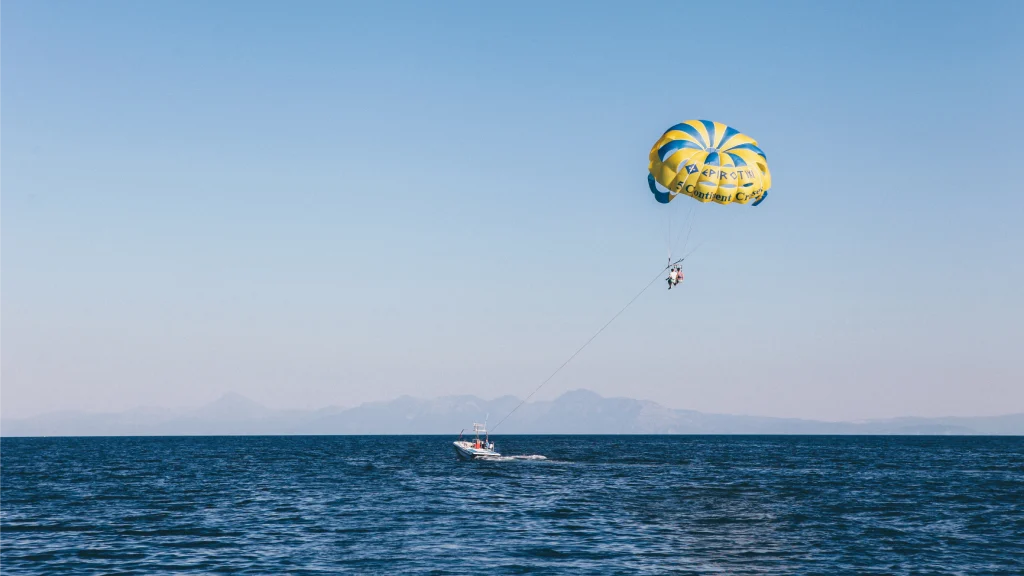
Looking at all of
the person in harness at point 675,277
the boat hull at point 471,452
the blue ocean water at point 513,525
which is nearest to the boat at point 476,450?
the boat hull at point 471,452

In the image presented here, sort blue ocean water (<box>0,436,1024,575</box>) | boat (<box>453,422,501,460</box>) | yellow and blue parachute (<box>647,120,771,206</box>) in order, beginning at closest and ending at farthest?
1. blue ocean water (<box>0,436,1024,575</box>)
2. yellow and blue parachute (<box>647,120,771,206</box>)
3. boat (<box>453,422,501,460</box>)

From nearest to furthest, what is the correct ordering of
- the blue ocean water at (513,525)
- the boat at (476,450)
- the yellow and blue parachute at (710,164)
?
1. the blue ocean water at (513,525)
2. the yellow and blue parachute at (710,164)
3. the boat at (476,450)

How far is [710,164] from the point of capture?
45812 mm

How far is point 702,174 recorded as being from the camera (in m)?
45.9

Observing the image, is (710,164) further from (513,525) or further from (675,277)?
(513,525)

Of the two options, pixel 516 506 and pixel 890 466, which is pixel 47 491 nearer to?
pixel 516 506

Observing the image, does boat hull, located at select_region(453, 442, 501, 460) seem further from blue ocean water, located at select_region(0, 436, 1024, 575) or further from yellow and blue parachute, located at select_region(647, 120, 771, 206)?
yellow and blue parachute, located at select_region(647, 120, 771, 206)

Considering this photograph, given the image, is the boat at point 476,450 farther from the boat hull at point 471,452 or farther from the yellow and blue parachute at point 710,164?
the yellow and blue parachute at point 710,164

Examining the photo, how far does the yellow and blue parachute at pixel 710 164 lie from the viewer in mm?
45969

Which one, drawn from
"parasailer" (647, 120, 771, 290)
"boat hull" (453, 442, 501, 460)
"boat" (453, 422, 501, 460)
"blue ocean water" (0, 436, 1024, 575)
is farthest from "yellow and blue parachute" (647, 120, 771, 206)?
"boat hull" (453, 442, 501, 460)

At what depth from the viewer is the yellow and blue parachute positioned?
45969 millimetres

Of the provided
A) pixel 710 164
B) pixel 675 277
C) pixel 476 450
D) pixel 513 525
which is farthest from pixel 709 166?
pixel 476 450

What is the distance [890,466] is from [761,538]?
68139mm

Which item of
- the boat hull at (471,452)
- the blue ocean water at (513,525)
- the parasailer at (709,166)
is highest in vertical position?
the parasailer at (709,166)
